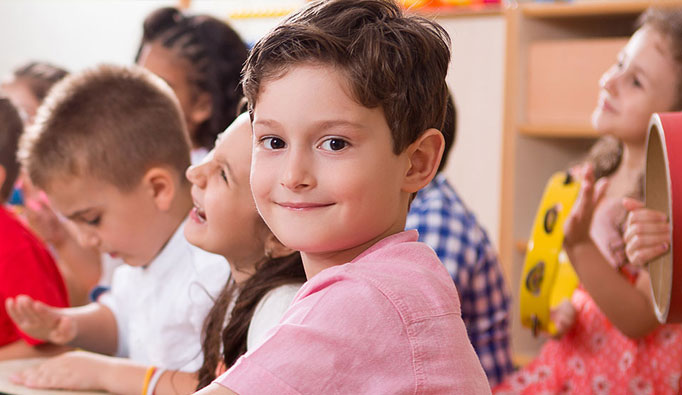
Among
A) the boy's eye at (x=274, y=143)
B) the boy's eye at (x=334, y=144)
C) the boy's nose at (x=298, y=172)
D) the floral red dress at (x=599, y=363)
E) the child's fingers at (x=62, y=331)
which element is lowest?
the floral red dress at (x=599, y=363)

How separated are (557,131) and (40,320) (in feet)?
5.29

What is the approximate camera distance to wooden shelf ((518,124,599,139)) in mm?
2270

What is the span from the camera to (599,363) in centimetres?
139

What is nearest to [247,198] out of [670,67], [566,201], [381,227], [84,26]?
[381,227]

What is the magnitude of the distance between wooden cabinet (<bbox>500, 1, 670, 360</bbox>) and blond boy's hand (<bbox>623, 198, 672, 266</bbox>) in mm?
1239

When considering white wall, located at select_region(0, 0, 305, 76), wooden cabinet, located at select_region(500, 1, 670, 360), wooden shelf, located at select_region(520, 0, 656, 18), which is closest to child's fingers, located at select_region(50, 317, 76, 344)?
wooden cabinet, located at select_region(500, 1, 670, 360)

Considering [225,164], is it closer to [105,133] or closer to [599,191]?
[105,133]

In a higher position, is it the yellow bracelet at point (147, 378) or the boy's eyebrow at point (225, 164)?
the boy's eyebrow at point (225, 164)

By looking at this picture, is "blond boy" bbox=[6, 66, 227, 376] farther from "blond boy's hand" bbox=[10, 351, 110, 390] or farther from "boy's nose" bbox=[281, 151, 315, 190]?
"boy's nose" bbox=[281, 151, 315, 190]

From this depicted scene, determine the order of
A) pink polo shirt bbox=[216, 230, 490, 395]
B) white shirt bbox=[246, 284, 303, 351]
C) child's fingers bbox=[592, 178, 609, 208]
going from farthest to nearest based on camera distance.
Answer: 1. child's fingers bbox=[592, 178, 609, 208]
2. white shirt bbox=[246, 284, 303, 351]
3. pink polo shirt bbox=[216, 230, 490, 395]

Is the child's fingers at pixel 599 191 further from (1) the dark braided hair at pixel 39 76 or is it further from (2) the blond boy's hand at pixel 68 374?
(1) the dark braided hair at pixel 39 76

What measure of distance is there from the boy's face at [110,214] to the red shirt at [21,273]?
12cm

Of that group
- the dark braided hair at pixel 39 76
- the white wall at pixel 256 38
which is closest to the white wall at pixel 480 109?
the white wall at pixel 256 38

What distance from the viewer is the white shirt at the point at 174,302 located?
3.56ft
